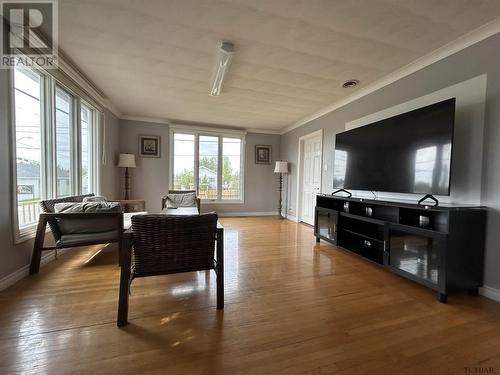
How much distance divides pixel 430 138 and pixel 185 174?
4.87 m

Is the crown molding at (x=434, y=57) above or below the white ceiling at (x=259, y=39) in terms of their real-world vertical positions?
below

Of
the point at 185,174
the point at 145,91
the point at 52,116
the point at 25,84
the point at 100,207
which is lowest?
the point at 100,207

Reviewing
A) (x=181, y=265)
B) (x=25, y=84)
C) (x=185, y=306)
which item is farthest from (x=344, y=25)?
(x=25, y=84)

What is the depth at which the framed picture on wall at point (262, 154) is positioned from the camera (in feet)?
20.1

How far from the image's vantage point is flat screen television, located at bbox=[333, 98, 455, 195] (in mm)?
2072

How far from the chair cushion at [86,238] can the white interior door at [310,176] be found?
366 cm

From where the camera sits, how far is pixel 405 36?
2127 millimetres

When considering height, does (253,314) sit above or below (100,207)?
below

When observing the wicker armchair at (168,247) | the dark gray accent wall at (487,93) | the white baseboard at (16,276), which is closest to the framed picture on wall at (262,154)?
the dark gray accent wall at (487,93)

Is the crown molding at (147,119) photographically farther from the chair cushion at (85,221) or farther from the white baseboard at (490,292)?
the white baseboard at (490,292)

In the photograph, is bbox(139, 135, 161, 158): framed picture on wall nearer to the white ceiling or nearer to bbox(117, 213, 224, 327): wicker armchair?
the white ceiling

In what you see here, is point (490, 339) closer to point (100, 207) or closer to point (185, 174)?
point (100, 207)

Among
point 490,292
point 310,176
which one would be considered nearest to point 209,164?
point 310,176

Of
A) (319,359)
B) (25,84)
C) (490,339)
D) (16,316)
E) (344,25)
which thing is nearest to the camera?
(319,359)
